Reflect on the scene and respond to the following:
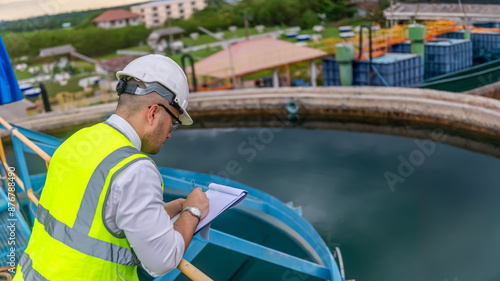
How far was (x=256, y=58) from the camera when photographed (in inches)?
879

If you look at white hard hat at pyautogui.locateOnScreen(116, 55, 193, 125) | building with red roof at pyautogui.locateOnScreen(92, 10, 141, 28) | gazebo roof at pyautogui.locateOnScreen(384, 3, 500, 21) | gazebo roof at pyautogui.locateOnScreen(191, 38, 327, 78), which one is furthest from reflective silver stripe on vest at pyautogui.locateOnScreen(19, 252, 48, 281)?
building with red roof at pyautogui.locateOnScreen(92, 10, 141, 28)

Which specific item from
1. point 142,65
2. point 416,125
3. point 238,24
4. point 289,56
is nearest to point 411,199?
point 416,125

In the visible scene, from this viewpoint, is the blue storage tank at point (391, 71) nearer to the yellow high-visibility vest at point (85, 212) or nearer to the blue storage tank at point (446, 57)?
the blue storage tank at point (446, 57)

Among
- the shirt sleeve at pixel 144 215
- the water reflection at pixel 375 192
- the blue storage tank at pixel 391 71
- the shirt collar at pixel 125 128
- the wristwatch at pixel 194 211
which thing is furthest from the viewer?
the blue storage tank at pixel 391 71

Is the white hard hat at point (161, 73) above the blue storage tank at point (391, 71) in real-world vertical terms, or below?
above

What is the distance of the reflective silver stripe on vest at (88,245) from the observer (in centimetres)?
A: 168

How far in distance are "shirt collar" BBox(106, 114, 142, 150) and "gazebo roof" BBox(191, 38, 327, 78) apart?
19.4 meters

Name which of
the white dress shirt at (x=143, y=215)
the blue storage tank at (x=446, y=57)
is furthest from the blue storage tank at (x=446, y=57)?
the white dress shirt at (x=143, y=215)

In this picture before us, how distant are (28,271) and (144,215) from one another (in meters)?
0.61

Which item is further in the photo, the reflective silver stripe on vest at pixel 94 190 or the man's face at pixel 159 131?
the man's face at pixel 159 131

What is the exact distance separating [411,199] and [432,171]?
4.24 feet

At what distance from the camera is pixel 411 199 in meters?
8.23

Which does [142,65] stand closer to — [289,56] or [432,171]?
[432,171]

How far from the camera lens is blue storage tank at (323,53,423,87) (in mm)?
16672
